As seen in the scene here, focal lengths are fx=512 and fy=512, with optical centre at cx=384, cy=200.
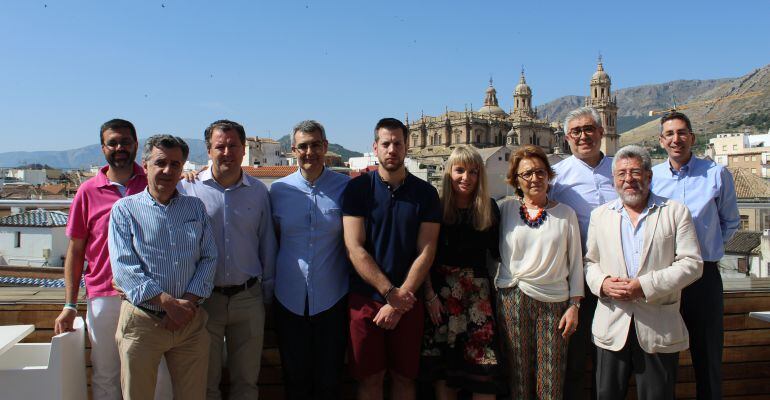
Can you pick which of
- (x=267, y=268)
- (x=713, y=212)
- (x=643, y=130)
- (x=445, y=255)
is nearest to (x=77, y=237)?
(x=267, y=268)

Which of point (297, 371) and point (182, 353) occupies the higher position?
point (182, 353)

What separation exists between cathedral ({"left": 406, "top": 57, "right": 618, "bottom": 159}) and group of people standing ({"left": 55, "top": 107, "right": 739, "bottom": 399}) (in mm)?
56455

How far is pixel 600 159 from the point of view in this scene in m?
3.34

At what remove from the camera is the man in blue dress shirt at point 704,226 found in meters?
2.96

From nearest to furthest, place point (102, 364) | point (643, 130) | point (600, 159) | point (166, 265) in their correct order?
point (166, 265) → point (102, 364) → point (600, 159) → point (643, 130)

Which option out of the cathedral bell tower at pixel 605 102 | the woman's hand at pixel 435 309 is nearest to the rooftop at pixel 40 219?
the woman's hand at pixel 435 309

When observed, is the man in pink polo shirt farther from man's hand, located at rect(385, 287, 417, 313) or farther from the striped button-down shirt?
man's hand, located at rect(385, 287, 417, 313)

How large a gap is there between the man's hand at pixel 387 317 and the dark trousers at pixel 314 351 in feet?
0.98

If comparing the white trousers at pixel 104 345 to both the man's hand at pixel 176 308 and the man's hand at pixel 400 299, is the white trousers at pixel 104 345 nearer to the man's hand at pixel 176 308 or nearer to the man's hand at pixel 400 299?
the man's hand at pixel 176 308

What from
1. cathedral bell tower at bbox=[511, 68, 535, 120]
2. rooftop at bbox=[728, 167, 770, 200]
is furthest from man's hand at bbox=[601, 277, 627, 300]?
cathedral bell tower at bbox=[511, 68, 535, 120]

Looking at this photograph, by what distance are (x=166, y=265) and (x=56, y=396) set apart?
90 cm

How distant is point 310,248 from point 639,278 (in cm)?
180

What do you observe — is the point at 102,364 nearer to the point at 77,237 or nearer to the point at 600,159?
the point at 77,237

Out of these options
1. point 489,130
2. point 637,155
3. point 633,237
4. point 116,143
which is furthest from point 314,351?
point 489,130
